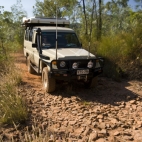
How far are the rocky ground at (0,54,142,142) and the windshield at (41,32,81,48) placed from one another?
1255 mm

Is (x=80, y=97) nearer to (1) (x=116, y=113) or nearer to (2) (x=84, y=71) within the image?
(2) (x=84, y=71)

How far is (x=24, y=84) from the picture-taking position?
5.87 m

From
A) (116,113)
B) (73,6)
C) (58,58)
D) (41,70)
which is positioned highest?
(73,6)

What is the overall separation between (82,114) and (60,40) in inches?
109

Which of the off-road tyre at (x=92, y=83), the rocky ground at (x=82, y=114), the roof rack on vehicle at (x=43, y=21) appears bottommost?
the rocky ground at (x=82, y=114)

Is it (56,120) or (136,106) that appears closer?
(56,120)

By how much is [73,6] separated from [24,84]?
9062 millimetres

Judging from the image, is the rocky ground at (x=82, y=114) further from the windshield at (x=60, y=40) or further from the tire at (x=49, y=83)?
the windshield at (x=60, y=40)

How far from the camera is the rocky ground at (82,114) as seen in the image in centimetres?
317

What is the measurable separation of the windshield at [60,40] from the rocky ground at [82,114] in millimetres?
1255

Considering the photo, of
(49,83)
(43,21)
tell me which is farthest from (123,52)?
(49,83)

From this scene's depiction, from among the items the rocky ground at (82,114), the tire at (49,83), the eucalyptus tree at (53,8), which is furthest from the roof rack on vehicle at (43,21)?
the eucalyptus tree at (53,8)

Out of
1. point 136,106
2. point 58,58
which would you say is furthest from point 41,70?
point 136,106

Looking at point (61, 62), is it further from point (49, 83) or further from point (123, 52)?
point (123, 52)
